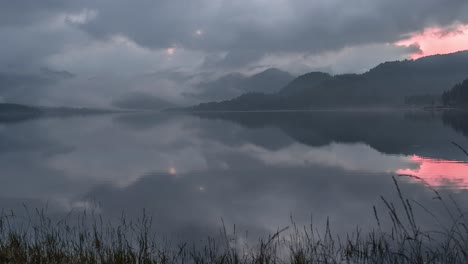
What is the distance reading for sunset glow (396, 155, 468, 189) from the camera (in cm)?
3006

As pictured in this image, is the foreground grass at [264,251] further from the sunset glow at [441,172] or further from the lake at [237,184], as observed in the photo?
the sunset glow at [441,172]

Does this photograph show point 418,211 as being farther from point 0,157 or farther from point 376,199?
point 0,157

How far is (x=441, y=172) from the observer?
3566 cm

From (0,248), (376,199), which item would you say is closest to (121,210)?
(0,248)

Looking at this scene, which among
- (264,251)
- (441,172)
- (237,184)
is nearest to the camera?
(264,251)

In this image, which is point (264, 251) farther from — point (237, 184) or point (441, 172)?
point (441, 172)

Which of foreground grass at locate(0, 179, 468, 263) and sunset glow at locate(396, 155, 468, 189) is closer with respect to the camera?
foreground grass at locate(0, 179, 468, 263)

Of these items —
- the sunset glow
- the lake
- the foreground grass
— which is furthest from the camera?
the sunset glow

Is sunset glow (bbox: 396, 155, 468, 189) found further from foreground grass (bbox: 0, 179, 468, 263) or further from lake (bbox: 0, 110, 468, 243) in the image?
foreground grass (bbox: 0, 179, 468, 263)

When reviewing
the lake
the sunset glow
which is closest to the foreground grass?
the lake

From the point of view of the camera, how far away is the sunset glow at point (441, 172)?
98.6 ft

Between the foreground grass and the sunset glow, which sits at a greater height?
the foreground grass

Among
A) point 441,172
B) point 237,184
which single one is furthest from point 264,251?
point 441,172

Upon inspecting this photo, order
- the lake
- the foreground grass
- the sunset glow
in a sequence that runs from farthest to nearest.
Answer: the sunset glow
the lake
the foreground grass
